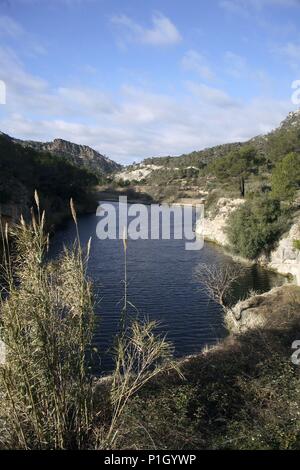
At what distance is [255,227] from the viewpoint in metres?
41.0

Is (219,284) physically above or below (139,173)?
A: below

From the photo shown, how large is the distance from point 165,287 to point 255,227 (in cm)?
1403

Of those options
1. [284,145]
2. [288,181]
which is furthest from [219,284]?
[284,145]

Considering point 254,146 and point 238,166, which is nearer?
point 238,166

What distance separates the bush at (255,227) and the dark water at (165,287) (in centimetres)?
211

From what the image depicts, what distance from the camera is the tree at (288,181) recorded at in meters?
42.3

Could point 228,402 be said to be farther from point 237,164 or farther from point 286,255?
point 237,164

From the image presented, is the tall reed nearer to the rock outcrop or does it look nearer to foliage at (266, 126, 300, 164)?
the rock outcrop

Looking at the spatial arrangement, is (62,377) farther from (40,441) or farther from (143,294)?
(143,294)

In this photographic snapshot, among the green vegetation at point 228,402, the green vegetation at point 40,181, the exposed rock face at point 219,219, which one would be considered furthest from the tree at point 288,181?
the green vegetation at point 40,181

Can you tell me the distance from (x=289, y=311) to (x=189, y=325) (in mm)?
5799

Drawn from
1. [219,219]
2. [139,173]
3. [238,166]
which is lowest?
[219,219]

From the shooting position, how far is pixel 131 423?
32.0 feet
